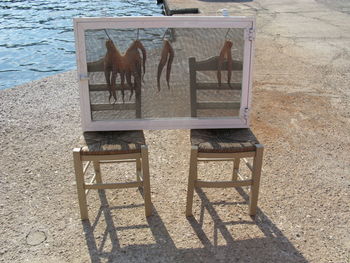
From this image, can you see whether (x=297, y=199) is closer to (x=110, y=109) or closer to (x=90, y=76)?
(x=110, y=109)

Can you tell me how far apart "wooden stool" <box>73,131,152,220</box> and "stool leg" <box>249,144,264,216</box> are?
0.68 metres

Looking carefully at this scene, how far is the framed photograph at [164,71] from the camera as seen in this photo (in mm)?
2432

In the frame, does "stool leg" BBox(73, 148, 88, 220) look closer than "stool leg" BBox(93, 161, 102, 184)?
Yes

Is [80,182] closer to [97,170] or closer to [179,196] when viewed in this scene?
[97,170]

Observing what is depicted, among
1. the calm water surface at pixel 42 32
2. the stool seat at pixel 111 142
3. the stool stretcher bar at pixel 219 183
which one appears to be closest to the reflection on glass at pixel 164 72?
the stool seat at pixel 111 142

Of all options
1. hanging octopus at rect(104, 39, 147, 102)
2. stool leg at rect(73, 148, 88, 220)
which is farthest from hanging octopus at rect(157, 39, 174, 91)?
stool leg at rect(73, 148, 88, 220)

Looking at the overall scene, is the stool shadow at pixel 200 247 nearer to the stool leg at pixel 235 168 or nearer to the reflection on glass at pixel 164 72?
the stool leg at pixel 235 168

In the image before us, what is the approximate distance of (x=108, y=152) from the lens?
2.44 m

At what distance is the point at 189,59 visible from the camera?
2.56 m

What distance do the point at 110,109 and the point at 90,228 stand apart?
30.8 inches

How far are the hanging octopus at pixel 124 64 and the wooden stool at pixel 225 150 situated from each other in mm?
543

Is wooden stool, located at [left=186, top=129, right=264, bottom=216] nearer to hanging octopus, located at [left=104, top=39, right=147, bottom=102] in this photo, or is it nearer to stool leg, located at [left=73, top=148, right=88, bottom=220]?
hanging octopus, located at [left=104, top=39, right=147, bottom=102]

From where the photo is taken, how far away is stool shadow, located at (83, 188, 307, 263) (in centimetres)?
238

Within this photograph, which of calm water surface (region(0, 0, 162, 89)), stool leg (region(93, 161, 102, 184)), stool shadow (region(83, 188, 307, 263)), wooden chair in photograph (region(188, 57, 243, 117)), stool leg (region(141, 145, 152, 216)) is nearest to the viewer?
stool shadow (region(83, 188, 307, 263))
